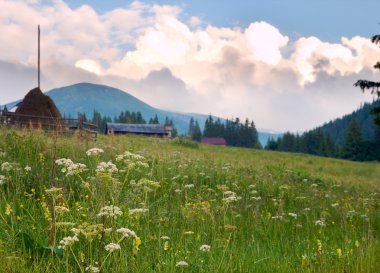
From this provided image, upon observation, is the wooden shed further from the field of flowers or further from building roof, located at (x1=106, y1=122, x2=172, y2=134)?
the field of flowers

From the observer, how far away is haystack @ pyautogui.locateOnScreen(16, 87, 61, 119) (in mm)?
34347

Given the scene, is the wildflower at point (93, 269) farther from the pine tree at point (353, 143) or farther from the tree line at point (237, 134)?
the tree line at point (237, 134)

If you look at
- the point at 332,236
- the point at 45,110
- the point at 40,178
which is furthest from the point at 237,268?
the point at 45,110

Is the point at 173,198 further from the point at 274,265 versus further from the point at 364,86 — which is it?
the point at 364,86

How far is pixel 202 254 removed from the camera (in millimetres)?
5176

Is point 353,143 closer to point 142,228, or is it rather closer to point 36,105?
point 36,105

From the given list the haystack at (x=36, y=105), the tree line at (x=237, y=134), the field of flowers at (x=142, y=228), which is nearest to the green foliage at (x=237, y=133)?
the tree line at (x=237, y=134)

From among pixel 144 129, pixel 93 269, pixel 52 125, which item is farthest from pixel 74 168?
pixel 144 129

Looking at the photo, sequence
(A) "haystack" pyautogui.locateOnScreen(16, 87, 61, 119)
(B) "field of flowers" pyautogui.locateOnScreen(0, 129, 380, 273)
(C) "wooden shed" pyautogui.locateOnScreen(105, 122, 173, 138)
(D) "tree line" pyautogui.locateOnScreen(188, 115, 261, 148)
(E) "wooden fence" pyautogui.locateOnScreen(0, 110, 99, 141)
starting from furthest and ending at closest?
(D) "tree line" pyautogui.locateOnScreen(188, 115, 261, 148) → (C) "wooden shed" pyautogui.locateOnScreen(105, 122, 173, 138) → (A) "haystack" pyautogui.locateOnScreen(16, 87, 61, 119) → (E) "wooden fence" pyautogui.locateOnScreen(0, 110, 99, 141) → (B) "field of flowers" pyautogui.locateOnScreen(0, 129, 380, 273)

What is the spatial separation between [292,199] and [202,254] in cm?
612

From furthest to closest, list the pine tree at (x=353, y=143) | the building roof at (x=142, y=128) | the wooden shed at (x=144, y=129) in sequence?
the building roof at (x=142, y=128), the wooden shed at (x=144, y=129), the pine tree at (x=353, y=143)

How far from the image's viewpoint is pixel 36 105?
34.5 meters

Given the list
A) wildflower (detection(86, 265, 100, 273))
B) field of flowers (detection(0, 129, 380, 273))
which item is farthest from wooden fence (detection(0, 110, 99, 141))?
wildflower (detection(86, 265, 100, 273))

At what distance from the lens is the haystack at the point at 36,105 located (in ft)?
113
